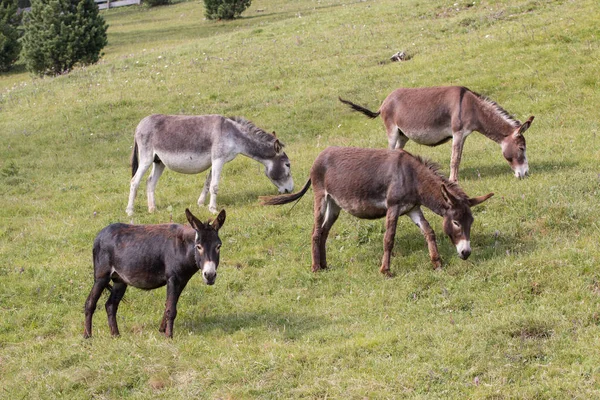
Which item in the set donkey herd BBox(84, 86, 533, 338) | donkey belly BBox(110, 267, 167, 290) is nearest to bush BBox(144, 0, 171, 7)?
donkey herd BBox(84, 86, 533, 338)

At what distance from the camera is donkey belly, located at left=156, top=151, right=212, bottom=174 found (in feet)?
51.4

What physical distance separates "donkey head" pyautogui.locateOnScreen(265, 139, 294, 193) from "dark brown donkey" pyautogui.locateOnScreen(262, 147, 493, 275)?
3667mm

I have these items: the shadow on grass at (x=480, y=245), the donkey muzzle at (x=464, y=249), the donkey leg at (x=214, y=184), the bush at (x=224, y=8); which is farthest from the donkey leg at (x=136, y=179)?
the bush at (x=224, y=8)

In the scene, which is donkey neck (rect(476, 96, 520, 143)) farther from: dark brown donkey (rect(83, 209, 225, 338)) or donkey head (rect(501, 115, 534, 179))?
dark brown donkey (rect(83, 209, 225, 338))

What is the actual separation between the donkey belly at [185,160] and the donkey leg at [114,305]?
547 centimetres

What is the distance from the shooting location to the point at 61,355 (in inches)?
379

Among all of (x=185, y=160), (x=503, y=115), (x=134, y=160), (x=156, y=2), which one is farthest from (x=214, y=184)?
(x=156, y=2)

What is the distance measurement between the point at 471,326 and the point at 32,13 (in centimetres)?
2941

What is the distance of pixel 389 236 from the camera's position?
11.3 m

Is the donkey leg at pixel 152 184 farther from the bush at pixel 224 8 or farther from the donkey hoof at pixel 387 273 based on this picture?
the bush at pixel 224 8

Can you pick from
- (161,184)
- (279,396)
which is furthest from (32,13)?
(279,396)

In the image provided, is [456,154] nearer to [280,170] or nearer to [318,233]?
[280,170]

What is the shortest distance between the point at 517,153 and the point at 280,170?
15.2 ft

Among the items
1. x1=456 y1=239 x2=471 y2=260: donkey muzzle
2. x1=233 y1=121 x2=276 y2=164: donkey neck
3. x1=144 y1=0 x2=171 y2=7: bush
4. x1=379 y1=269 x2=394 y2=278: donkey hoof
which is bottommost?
x1=144 y1=0 x2=171 y2=7: bush
